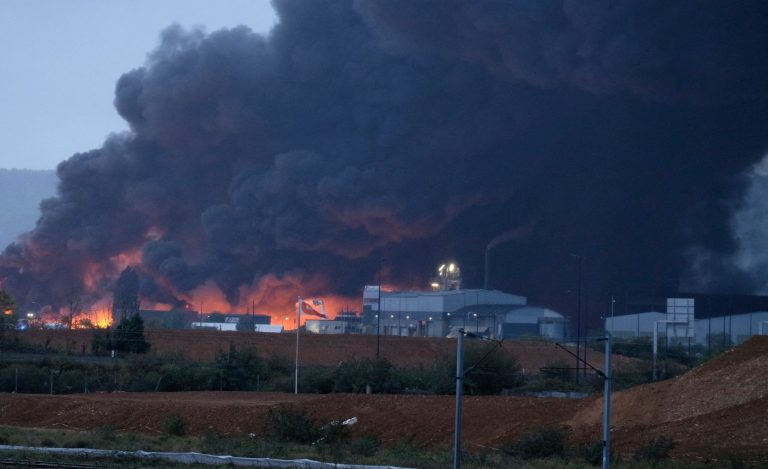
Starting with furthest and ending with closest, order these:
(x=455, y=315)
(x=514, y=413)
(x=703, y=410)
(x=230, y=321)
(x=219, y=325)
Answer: (x=230, y=321) → (x=219, y=325) → (x=455, y=315) → (x=514, y=413) → (x=703, y=410)

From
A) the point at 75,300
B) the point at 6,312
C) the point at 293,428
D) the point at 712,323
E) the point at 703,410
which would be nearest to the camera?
the point at 703,410

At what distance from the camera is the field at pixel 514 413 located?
2297 centimetres

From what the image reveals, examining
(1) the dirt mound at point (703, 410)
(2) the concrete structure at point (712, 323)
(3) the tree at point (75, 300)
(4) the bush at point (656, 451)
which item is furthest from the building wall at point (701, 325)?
(4) the bush at point (656, 451)

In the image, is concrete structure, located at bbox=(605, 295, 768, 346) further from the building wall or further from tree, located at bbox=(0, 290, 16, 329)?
tree, located at bbox=(0, 290, 16, 329)

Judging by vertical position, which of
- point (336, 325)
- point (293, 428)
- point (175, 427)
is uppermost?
point (336, 325)

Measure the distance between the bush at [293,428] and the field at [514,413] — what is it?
148 cm

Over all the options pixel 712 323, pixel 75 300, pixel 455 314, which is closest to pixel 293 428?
pixel 455 314

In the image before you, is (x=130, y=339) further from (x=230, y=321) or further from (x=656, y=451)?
(x=656, y=451)

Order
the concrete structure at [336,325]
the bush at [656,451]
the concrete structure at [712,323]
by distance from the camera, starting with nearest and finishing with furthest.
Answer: the bush at [656,451] → the concrete structure at [712,323] → the concrete structure at [336,325]

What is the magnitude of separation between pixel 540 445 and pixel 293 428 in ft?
22.6

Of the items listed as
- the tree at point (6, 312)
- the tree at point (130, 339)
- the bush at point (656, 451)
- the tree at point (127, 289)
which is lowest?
the bush at point (656, 451)

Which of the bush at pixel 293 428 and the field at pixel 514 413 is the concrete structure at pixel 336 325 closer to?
the field at pixel 514 413

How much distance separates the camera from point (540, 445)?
22.3 metres

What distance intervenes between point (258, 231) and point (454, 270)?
16.1 metres
